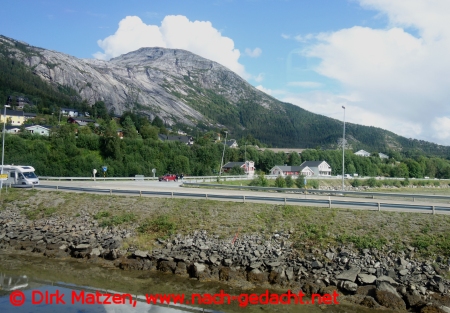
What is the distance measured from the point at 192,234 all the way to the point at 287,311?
9.27 meters

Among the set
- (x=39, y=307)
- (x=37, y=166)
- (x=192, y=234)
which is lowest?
(x=39, y=307)

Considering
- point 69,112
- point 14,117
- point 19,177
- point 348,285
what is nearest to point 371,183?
point 19,177

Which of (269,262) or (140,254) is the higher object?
(269,262)

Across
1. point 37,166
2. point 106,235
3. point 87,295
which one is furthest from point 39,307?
point 37,166

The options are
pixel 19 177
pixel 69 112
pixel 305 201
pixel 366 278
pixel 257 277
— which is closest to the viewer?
pixel 366 278

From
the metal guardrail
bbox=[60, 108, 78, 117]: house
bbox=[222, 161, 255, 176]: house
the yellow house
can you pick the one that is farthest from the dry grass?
bbox=[60, 108, 78, 117]: house

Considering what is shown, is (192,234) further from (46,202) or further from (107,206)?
(46,202)

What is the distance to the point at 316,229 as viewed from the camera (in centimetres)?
2175

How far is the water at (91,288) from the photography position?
1522 cm

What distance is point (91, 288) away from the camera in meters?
17.6

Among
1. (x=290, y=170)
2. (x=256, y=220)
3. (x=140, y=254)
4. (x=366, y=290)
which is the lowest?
(x=366, y=290)

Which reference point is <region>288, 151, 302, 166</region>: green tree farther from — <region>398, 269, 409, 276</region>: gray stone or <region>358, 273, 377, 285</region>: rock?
<region>358, 273, 377, 285</region>: rock

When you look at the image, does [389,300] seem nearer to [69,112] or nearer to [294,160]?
[294,160]

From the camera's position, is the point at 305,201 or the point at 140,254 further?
the point at 305,201
